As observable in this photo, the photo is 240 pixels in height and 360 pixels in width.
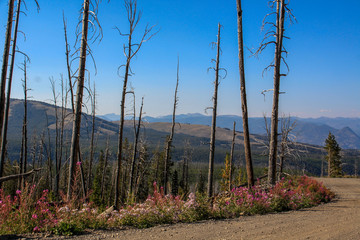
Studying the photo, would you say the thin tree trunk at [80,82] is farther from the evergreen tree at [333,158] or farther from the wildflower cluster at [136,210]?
the evergreen tree at [333,158]

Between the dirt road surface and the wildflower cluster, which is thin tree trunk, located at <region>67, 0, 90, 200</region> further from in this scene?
the dirt road surface

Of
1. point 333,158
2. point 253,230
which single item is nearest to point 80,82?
point 253,230

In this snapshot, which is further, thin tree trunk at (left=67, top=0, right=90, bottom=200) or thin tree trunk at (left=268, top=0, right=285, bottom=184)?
thin tree trunk at (left=268, top=0, right=285, bottom=184)

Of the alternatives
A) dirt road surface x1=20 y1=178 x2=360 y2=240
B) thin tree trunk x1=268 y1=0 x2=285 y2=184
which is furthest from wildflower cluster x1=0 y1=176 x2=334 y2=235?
thin tree trunk x1=268 y1=0 x2=285 y2=184

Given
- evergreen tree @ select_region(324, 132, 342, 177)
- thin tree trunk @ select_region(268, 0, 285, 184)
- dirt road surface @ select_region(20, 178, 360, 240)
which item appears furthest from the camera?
evergreen tree @ select_region(324, 132, 342, 177)

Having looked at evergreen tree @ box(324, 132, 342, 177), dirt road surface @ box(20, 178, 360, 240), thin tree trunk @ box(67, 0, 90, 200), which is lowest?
evergreen tree @ box(324, 132, 342, 177)

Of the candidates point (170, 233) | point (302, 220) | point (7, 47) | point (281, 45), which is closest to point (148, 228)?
point (170, 233)

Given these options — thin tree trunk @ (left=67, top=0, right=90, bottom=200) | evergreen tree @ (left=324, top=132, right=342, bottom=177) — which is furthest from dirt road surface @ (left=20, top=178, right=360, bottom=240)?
evergreen tree @ (left=324, top=132, right=342, bottom=177)

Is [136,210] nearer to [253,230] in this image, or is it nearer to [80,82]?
[253,230]

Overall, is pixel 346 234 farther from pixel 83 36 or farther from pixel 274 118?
pixel 83 36

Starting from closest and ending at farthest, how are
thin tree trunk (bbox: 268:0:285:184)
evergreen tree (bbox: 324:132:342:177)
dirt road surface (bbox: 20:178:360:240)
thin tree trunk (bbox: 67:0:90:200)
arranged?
dirt road surface (bbox: 20:178:360:240)
thin tree trunk (bbox: 67:0:90:200)
thin tree trunk (bbox: 268:0:285:184)
evergreen tree (bbox: 324:132:342:177)

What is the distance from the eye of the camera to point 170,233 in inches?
231

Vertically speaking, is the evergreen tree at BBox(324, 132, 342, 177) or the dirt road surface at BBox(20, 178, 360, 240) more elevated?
the dirt road surface at BBox(20, 178, 360, 240)

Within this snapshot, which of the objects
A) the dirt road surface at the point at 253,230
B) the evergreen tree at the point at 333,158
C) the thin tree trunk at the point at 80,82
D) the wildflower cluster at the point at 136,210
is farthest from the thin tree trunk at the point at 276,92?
the evergreen tree at the point at 333,158
